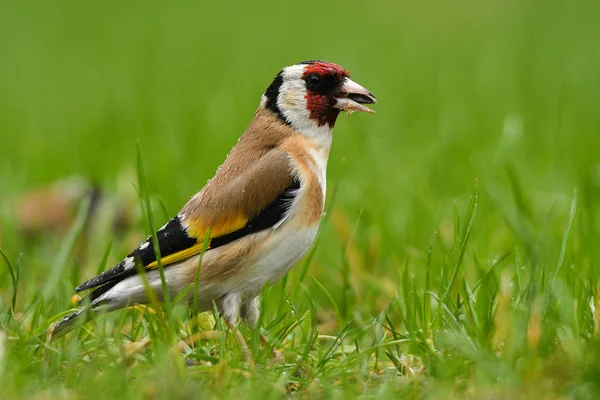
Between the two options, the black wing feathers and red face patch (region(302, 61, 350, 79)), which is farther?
red face patch (region(302, 61, 350, 79))

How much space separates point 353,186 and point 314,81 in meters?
2.37

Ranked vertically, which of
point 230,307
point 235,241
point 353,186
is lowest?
point 353,186

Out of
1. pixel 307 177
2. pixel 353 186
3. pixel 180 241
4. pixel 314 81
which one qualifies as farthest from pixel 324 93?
pixel 353 186

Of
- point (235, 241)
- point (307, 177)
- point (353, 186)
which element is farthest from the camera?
point (353, 186)

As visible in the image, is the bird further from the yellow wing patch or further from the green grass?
the green grass

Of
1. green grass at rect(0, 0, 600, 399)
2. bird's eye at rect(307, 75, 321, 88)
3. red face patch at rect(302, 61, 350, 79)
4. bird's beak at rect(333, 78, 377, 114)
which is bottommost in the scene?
green grass at rect(0, 0, 600, 399)

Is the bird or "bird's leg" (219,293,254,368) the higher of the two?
the bird

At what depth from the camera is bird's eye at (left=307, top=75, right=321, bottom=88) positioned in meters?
4.49

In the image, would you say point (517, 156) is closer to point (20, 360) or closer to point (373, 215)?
point (373, 215)

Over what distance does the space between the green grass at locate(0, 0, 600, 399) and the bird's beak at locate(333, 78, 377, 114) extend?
40 cm

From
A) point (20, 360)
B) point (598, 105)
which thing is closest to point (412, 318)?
point (20, 360)

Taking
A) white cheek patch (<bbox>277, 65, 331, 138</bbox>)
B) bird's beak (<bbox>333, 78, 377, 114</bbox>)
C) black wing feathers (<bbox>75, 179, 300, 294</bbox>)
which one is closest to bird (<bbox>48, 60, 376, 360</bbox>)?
black wing feathers (<bbox>75, 179, 300, 294</bbox>)

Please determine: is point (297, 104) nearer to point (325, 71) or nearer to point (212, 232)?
point (325, 71)

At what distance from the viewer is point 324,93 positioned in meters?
4.49
